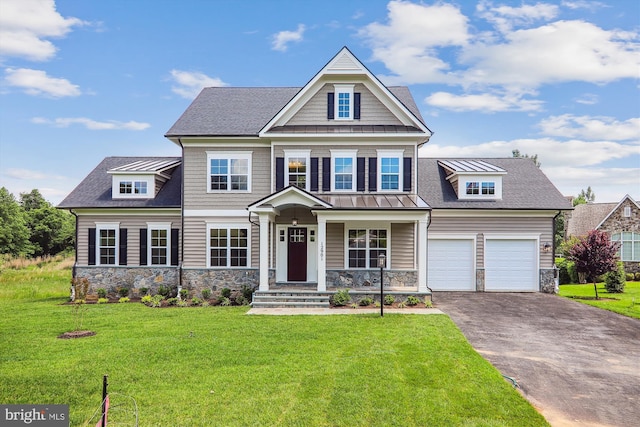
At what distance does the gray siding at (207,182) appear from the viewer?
1630cm

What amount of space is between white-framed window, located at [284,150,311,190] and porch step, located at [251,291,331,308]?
4.47 meters

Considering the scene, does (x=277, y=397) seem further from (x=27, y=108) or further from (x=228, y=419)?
(x=27, y=108)

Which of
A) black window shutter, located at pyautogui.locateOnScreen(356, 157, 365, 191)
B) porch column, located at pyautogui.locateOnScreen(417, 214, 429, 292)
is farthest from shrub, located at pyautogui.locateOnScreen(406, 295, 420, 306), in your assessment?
black window shutter, located at pyautogui.locateOnScreen(356, 157, 365, 191)

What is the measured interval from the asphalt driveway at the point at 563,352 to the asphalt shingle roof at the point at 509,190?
4362 mm

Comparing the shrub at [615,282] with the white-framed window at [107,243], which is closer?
the white-framed window at [107,243]

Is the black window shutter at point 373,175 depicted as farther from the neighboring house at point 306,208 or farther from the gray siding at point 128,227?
the gray siding at point 128,227

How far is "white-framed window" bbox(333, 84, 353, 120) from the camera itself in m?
16.2

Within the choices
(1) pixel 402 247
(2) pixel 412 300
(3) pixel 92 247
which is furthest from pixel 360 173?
(3) pixel 92 247

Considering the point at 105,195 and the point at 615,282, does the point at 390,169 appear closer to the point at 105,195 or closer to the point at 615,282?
the point at 615,282

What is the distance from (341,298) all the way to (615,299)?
1185 cm

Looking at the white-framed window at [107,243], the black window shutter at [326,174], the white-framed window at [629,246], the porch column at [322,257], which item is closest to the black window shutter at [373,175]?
the black window shutter at [326,174]

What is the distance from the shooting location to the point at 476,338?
9.89m

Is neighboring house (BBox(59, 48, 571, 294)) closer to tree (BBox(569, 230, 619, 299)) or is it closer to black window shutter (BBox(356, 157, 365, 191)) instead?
black window shutter (BBox(356, 157, 365, 191))

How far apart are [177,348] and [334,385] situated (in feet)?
12.9
